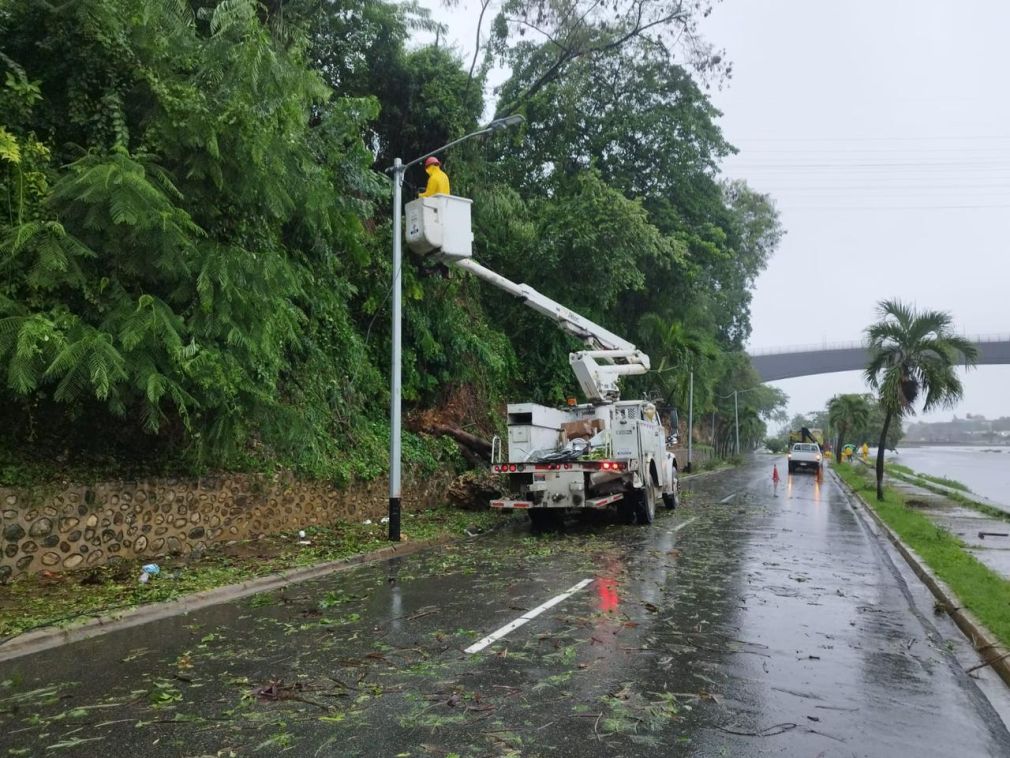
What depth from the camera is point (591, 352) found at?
17047 millimetres

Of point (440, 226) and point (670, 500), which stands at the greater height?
point (440, 226)

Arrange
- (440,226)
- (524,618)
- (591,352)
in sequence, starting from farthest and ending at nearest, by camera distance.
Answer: (591,352), (440,226), (524,618)

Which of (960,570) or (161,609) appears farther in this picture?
(960,570)

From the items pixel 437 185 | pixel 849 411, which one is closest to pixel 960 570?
pixel 437 185

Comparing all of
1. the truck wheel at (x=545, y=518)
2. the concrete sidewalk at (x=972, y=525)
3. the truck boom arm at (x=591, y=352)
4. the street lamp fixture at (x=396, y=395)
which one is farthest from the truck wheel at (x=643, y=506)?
the concrete sidewalk at (x=972, y=525)

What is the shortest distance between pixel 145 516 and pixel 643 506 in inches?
383

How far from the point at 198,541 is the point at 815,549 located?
10037 millimetres

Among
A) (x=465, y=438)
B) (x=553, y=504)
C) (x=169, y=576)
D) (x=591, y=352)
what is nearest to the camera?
(x=169, y=576)

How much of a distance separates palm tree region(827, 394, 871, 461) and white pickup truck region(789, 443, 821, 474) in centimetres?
1262

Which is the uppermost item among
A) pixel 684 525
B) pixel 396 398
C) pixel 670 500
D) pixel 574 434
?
pixel 396 398

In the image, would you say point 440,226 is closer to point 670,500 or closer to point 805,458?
point 670,500

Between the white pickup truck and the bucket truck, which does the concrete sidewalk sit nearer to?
the bucket truck

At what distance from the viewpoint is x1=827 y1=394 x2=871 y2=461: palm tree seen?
2215 inches

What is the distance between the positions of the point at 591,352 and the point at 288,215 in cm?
822
